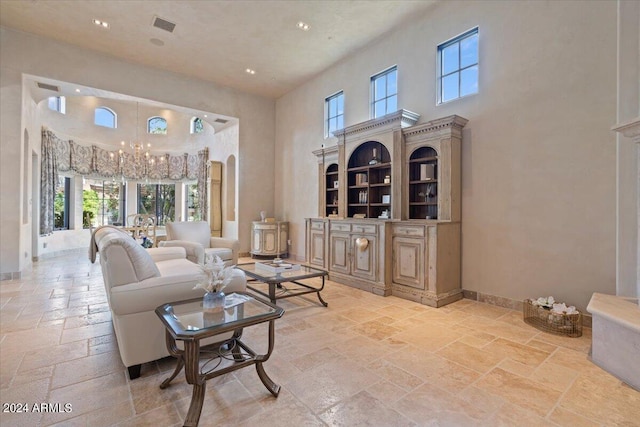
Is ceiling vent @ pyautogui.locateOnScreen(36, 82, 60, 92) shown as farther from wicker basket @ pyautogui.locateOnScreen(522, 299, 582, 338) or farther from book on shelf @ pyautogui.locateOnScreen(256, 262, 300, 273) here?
wicker basket @ pyautogui.locateOnScreen(522, 299, 582, 338)

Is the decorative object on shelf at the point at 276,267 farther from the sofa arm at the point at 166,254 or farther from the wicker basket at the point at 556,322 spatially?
the wicker basket at the point at 556,322

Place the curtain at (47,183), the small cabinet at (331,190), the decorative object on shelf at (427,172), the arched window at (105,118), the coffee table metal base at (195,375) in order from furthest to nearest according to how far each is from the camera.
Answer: the arched window at (105,118), the curtain at (47,183), the small cabinet at (331,190), the decorative object on shelf at (427,172), the coffee table metal base at (195,375)

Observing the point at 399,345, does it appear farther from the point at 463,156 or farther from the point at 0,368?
the point at 0,368

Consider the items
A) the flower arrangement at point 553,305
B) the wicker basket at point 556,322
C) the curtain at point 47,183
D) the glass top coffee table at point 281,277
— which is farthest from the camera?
the curtain at point 47,183

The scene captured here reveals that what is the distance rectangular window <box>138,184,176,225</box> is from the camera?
1052 centimetres

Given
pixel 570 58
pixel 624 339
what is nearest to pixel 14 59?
pixel 570 58

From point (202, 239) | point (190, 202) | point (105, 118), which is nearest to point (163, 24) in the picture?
point (202, 239)

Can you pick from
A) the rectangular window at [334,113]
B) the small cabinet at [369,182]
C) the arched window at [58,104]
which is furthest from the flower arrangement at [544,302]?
the arched window at [58,104]

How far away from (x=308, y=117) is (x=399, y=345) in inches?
212

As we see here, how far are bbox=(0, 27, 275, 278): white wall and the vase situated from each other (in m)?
5.20

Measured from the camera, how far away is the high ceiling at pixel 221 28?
171 inches

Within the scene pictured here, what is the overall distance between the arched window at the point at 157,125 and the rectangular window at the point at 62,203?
3.03 metres

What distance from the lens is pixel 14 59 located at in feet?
16.2

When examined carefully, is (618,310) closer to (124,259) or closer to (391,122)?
(391,122)
